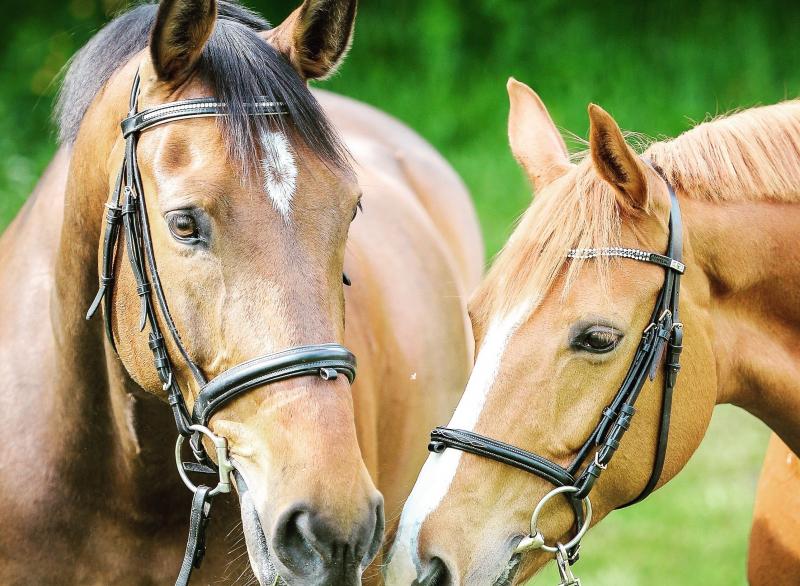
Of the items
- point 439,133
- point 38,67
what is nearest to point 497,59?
point 439,133

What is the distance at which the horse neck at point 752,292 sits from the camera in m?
2.69

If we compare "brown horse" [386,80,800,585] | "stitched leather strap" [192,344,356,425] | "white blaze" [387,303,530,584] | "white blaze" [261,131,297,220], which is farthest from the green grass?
"white blaze" [261,131,297,220]

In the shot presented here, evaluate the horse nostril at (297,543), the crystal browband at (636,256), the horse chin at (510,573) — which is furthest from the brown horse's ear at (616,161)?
the horse nostril at (297,543)

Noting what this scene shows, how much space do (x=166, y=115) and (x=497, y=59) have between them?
8260mm

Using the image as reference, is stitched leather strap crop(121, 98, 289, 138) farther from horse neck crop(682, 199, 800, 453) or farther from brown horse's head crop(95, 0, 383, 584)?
horse neck crop(682, 199, 800, 453)

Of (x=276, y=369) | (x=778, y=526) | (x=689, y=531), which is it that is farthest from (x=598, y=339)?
(x=689, y=531)

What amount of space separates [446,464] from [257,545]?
50 centimetres

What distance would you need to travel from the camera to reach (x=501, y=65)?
10.3 metres

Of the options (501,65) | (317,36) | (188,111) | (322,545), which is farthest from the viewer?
(501,65)

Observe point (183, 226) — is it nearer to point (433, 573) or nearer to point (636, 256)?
point (433, 573)

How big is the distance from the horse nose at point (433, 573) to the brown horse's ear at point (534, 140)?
1084 mm

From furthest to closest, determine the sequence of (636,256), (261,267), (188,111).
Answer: (636,256) → (188,111) → (261,267)

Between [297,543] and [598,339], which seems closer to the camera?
[297,543]

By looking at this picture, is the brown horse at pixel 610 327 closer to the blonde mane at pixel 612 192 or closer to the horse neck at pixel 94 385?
the blonde mane at pixel 612 192
